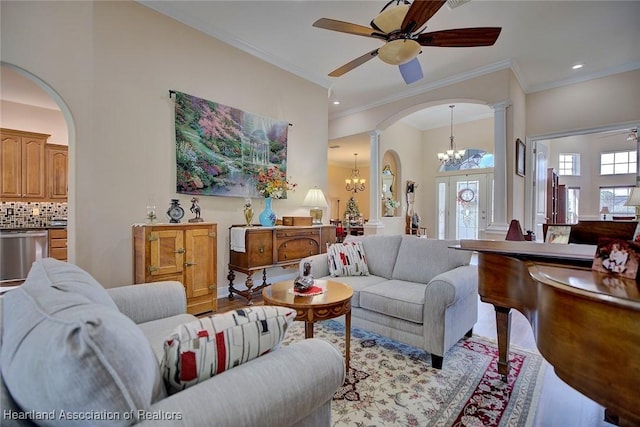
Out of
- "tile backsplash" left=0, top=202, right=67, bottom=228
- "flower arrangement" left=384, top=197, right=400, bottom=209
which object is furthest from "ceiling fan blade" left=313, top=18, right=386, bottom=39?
"tile backsplash" left=0, top=202, right=67, bottom=228

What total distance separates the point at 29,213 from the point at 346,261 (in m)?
5.78

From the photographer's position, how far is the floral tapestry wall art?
11.2 ft

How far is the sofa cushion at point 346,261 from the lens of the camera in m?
2.99

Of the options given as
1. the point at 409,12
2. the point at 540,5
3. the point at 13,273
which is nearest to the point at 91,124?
the point at 409,12

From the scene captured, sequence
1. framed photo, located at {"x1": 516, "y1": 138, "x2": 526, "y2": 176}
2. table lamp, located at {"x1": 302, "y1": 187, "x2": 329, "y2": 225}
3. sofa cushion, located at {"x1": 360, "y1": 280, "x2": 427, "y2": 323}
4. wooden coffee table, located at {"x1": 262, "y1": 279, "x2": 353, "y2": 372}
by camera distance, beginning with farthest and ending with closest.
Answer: framed photo, located at {"x1": 516, "y1": 138, "x2": 526, "y2": 176} → table lamp, located at {"x1": 302, "y1": 187, "x2": 329, "y2": 225} → sofa cushion, located at {"x1": 360, "y1": 280, "x2": 427, "y2": 323} → wooden coffee table, located at {"x1": 262, "y1": 279, "x2": 353, "y2": 372}

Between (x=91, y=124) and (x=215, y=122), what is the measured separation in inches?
49.5

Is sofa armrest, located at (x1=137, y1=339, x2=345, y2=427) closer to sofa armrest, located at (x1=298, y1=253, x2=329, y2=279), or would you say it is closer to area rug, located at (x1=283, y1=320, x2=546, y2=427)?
area rug, located at (x1=283, y1=320, x2=546, y2=427)

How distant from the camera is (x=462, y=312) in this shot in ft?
7.72

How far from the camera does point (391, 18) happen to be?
2299 mm

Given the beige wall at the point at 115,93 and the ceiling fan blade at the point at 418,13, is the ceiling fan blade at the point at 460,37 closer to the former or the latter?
the ceiling fan blade at the point at 418,13

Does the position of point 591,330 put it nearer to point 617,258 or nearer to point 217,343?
point 617,258

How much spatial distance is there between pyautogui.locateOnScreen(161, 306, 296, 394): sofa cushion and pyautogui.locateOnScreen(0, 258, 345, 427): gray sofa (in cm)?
3

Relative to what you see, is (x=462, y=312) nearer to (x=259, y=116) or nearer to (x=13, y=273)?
(x=259, y=116)

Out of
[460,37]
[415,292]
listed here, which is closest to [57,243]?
[415,292]
